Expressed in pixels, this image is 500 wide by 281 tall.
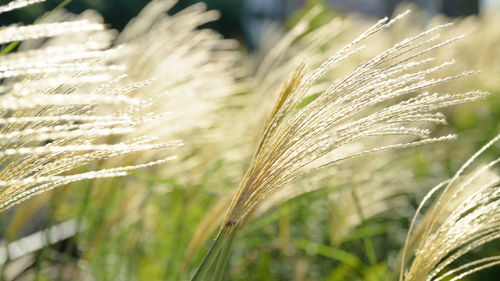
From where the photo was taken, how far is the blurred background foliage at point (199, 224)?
1268 millimetres

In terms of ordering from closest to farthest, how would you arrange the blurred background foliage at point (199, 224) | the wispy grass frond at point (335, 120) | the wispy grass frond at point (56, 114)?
1. the wispy grass frond at point (56, 114)
2. the wispy grass frond at point (335, 120)
3. the blurred background foliage at point (199, 224)

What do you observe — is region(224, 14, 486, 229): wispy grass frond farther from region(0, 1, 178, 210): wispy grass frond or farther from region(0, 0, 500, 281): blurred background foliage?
region(0, 0, 500, 281): blurred background foliage

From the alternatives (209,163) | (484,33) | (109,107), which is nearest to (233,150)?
(209,163)

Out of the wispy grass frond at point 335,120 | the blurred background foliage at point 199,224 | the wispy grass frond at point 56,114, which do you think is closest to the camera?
the wispy grass frond at point 56,114

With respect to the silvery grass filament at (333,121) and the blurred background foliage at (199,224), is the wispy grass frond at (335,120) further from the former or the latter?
the blurred background foliage at (199,224)

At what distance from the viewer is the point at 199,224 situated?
1.65 meters

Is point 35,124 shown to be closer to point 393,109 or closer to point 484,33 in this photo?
point 393,109

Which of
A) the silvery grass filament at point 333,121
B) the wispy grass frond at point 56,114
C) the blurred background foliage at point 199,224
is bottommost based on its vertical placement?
the blurred background foliage at point 199,224

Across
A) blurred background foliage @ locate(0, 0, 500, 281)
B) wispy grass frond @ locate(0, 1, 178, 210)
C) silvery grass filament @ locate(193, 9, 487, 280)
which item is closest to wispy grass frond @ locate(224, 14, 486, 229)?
silvery grass filament @ locate(193, 9, 487, 280)

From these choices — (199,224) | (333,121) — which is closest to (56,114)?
(333,121)

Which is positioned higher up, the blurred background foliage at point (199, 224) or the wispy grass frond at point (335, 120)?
the wispy grass frond at point (335, 120)

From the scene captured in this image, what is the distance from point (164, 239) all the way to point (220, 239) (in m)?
1.33

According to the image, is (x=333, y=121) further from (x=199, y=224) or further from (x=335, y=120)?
(x=199, y=224)

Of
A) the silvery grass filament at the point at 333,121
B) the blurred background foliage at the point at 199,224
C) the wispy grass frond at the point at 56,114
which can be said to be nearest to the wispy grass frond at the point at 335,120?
the silvery grass filament at the point at 333,121
